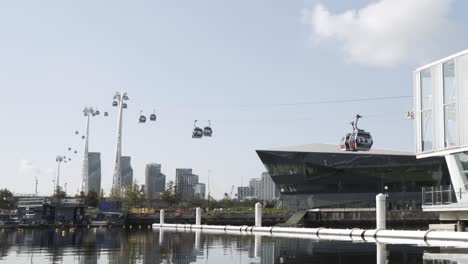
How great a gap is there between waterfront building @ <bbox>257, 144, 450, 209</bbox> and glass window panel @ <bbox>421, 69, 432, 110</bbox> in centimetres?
4815

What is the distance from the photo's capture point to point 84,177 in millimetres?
109750

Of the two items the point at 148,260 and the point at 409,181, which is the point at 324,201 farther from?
the point at 148,260

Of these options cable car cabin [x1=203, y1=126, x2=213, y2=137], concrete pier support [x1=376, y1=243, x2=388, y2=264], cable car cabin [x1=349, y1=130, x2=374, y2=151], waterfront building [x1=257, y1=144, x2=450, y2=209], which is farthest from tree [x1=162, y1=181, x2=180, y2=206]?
concrete pier support [x1=376, y1=243, x2=388, y2=264]

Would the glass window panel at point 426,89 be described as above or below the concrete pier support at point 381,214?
above

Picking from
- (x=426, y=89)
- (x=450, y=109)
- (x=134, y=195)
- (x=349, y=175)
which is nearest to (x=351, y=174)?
(x=349, y=175)

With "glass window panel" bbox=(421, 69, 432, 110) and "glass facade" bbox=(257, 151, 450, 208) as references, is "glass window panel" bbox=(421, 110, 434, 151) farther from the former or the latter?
"glass facade" bbox=(257, 151, 450, 208)

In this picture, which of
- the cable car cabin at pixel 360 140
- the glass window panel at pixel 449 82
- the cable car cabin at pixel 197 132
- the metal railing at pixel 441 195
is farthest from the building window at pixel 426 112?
the cable car cabin at pixel 197 132

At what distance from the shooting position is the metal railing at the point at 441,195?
127 ft

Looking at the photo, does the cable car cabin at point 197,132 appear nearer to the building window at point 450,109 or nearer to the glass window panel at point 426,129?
the glass window panel at point 426,129

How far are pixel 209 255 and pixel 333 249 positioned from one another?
208 inches

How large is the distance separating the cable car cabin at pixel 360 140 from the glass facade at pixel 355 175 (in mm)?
46167

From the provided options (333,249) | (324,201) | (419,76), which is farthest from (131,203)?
(333,249)

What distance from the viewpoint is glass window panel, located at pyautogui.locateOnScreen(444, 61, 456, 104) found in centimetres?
3856

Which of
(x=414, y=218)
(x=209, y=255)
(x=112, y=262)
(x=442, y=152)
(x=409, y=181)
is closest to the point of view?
(x=112, y=262)
